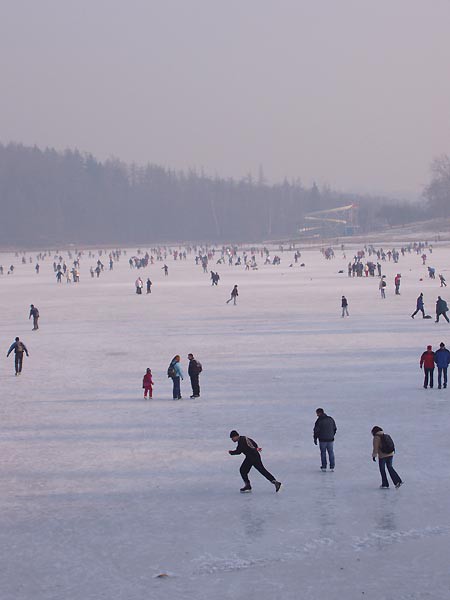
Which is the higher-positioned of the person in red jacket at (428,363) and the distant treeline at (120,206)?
the distant treeline at (120,206)

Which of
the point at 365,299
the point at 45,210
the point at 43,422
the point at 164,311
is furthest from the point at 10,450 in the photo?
the point at 45,210

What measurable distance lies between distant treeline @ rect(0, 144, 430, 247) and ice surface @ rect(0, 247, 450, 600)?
385ft

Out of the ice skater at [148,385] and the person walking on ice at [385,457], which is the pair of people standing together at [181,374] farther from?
the person walking on ice at [385,457]

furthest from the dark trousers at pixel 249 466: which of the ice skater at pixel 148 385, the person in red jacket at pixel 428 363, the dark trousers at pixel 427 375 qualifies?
the dark trousers at pixel 427 375

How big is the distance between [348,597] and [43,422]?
719 centimetres

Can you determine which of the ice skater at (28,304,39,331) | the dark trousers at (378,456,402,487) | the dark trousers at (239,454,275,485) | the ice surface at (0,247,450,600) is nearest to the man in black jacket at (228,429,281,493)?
A: the dark trousers at (239,454,275,485)

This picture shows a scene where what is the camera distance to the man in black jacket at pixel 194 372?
14.2 metres

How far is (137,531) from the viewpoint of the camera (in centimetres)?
820

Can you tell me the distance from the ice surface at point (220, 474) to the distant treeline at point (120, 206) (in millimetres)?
117491

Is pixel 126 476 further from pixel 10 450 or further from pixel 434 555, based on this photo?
pixel 434 555

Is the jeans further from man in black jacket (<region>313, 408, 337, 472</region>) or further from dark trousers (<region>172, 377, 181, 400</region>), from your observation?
dark trousers (<region>172, 377, 181, 400</region>)

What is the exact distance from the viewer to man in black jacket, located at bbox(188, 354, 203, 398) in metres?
14.2

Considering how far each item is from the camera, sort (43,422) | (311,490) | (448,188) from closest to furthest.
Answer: (311,490)
(43,422)
(448,188)

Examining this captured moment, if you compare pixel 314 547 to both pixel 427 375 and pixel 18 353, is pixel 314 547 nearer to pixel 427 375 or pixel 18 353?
pixel 427 375
